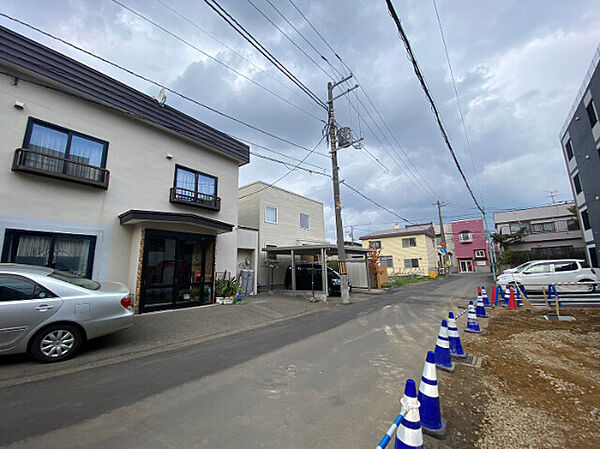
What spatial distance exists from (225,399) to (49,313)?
351 centimetres

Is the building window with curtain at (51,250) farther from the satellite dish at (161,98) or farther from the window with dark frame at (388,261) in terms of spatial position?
the window with dark frame at (388,261)

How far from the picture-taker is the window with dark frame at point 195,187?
9.94m

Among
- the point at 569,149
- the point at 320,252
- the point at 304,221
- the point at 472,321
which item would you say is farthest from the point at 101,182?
the point at 569,149

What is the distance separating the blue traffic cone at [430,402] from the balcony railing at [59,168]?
30.8 ft

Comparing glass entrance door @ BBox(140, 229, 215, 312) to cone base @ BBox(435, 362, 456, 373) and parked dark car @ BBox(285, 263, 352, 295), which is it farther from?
cone base @ BBox(435, 362, 456, 373)

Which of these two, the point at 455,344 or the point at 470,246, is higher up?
the point at 470,246

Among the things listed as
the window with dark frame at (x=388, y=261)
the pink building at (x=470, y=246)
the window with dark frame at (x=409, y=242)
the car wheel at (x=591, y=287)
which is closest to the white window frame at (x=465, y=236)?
the pink building at (x=470, y=246)

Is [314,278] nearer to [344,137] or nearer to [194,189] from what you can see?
[344,137]

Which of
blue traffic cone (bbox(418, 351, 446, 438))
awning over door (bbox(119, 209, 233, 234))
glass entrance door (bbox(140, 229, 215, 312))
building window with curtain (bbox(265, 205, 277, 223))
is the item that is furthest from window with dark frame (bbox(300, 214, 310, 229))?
blue traffic cone (bbox(418, 351, 446, 438))

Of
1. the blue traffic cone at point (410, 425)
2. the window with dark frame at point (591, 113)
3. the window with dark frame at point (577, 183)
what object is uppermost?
the window with dark frame at point (591, 113)

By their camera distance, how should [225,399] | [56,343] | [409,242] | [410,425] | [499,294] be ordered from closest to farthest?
[410,425], [225,399], [56,343], [499,294], [409,242]

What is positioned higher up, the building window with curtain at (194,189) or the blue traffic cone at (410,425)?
the building window with curtain at (194,189)

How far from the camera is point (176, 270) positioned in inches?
343

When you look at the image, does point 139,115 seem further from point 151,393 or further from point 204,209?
point 151,393
